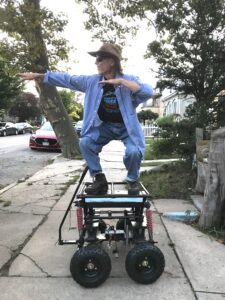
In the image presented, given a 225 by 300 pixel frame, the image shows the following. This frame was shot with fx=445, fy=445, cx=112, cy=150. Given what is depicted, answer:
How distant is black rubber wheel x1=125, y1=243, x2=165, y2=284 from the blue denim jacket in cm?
96

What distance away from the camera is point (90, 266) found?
365cm

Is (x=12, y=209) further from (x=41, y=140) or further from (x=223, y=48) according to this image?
(x=41, y=140)

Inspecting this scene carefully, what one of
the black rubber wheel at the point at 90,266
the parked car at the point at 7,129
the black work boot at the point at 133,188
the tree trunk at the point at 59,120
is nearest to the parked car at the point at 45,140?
the tree trunk at the point at 59,120

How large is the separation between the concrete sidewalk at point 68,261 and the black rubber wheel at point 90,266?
0.25 feet

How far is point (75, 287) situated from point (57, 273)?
0.35m

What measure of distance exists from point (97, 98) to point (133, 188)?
92cm

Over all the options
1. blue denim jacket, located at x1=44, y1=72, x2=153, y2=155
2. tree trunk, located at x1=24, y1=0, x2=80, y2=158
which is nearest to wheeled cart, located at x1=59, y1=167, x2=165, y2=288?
blue denim jacket, located at x1=44, y1=72, x2=153, y2=155

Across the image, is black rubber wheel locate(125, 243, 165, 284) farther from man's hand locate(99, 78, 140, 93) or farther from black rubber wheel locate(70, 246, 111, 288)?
man's hand locate(99, 78, 140, 93)

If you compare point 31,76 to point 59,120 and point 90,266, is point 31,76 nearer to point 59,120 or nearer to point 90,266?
point 90,266

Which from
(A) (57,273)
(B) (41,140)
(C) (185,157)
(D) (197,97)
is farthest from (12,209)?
(B) (41,140)

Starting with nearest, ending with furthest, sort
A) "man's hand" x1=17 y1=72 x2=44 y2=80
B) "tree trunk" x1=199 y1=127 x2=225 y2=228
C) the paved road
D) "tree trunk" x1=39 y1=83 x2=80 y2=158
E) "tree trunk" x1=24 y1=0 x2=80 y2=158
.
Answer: "man's hand" x1=17 y1=72 x2=44 y2=80 < "tree trunk" x1=199 y1=127 x2=225 y2=228 < the paved road < "tree trunk" x1=24 y1=0 x2=80 y2=158 < "tree trunk" x1=39 y1=83 x2=80 y2=158

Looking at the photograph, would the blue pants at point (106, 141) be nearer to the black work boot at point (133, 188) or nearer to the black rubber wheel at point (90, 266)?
the black work boot at point (133, 188)

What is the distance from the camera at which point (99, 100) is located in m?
4.24

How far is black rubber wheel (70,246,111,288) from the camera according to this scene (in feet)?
11.9
